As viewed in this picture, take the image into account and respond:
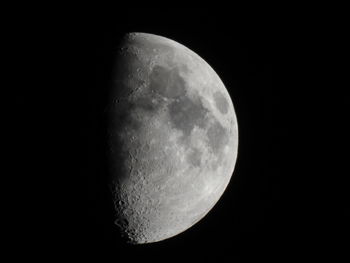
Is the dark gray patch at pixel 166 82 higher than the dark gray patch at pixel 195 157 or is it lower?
higher

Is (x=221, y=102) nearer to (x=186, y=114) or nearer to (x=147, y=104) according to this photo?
(x=186, y=114)

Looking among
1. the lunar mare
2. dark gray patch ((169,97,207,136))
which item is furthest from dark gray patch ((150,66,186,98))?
dark gray patch ((169,97,207,136))

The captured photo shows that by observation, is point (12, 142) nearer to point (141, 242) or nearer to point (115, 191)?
point (115, 191)

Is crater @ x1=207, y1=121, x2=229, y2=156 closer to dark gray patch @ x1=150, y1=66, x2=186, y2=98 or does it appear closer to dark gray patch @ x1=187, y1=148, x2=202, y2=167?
dark gray patch @ x1=187, y1=148, x2=202, y2=167

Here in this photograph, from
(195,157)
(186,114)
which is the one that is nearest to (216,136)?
(195,157)

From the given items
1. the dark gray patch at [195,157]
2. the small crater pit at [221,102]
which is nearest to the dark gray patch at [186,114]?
the dark gray patch at [195,157]

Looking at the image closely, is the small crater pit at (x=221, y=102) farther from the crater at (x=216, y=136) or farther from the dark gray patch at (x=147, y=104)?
the dark gray patch at (x=147, y=104)
